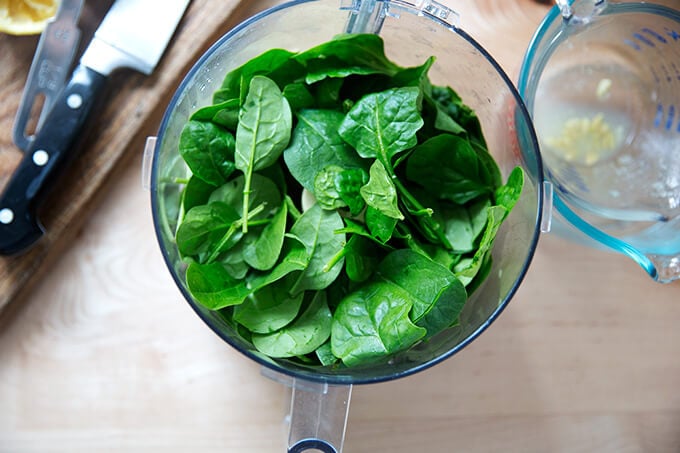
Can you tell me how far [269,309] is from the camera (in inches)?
21.5

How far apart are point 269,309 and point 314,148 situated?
15 centimetres

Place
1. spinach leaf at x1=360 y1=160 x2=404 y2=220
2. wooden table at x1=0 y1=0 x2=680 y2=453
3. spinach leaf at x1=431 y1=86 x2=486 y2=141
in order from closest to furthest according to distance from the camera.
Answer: spinach leaf at x1=360 y1=160 x2=404 y2=220, spinach leaf at x1=431 y1=86 x2=486 y2=141, wooden table at x1=0 y1=0 x2=680 y2=453

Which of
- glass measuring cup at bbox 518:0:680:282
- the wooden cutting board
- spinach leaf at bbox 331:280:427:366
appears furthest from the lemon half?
glass measuring cup at bbox 518:0:680:282

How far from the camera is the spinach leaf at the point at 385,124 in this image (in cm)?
52

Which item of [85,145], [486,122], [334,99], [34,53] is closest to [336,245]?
[334,99]

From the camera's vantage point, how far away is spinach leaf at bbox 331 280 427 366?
19.2 inches

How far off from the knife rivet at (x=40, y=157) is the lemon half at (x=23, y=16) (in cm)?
14

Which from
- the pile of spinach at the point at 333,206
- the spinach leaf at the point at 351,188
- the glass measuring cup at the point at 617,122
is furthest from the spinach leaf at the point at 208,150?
the glass measuring cup at the point at 617,122

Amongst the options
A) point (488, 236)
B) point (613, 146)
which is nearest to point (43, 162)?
point (488, 236)

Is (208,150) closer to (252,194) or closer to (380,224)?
(252,194)

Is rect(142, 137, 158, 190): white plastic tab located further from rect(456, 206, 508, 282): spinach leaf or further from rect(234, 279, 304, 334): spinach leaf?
rect(456, 206, 508, 282): spinach leaf

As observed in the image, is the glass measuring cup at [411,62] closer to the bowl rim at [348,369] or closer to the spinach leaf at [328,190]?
the bowl rim at [348,369]

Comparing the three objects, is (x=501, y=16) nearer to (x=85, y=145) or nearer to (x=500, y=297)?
(x=500, y=297)

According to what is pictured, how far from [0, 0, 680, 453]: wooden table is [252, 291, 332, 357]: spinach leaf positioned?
0.19 metres
